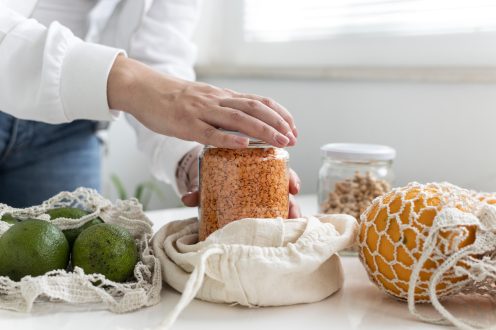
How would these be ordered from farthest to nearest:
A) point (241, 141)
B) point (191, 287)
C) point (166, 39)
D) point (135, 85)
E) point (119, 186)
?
point (119, 186), point (166, 39), point (135, 85), point (241, 141), point (191, 287)

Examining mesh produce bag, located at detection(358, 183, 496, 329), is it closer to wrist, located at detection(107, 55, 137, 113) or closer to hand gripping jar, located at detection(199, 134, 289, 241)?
hand gripping jar, located at detection(199, 134, 289, 241)

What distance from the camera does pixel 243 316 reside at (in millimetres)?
626

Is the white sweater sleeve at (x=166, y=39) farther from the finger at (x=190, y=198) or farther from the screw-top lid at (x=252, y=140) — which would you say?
the screw-top lid at (x=252, y=140)

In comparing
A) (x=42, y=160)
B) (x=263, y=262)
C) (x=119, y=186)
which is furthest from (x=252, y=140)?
(x=119, y=186)

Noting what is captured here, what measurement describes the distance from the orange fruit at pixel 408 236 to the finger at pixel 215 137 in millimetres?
Answer: 162

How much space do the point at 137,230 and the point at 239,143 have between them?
0.20 m

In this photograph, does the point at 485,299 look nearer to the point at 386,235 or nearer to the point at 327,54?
the point at 386,235

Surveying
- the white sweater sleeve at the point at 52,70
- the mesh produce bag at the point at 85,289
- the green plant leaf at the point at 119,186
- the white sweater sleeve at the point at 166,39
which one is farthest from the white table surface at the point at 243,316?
the green plant leaf at the point at 119,186

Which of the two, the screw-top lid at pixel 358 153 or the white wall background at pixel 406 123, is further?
the white wall background at pixel 406 123

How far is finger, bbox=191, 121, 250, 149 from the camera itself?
2.23 ft

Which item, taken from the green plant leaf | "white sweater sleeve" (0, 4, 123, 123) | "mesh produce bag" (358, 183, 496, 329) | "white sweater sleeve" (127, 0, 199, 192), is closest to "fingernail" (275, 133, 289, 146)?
"mesh produce bag" (358, 183, 496, 329)

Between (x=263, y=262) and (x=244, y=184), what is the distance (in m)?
0.11

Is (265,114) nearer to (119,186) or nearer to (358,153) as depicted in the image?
(358,153)

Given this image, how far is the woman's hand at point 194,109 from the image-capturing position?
2.28 feet
